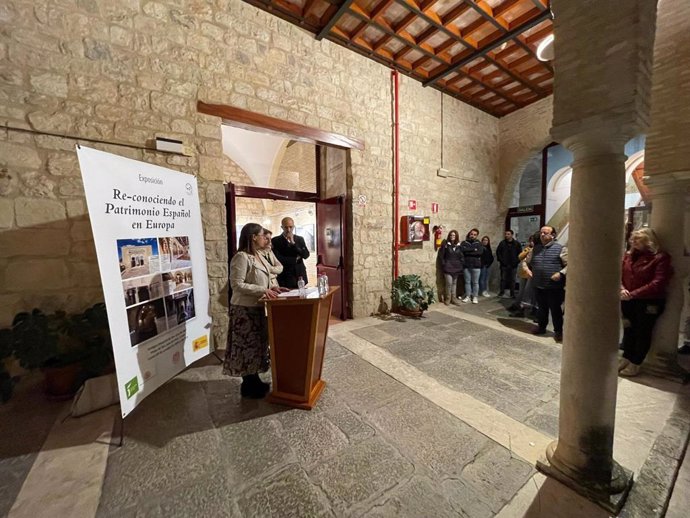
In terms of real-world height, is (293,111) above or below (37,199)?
above

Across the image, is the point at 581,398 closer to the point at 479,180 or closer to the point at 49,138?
the point at 49,138

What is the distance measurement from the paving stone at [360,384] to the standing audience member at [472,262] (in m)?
3.84

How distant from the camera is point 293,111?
3.74 metres

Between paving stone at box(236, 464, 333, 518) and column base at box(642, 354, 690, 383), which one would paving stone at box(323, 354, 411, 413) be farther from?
column base at box(642, 354, 690, 383)

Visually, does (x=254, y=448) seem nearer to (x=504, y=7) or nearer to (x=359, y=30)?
(x=359, y=30)

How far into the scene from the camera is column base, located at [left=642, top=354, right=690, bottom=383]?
2.52 metres

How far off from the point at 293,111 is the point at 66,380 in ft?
12.6

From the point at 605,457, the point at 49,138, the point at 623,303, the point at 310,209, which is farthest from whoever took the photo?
the point at 310,209

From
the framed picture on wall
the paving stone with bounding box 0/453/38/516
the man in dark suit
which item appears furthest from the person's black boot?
the framed picture on wall

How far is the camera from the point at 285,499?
1405 mm

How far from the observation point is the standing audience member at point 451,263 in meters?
5.55

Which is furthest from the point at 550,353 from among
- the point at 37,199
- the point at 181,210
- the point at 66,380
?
the point at 37,199

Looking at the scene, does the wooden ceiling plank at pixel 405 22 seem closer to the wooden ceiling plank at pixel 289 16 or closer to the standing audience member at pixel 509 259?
the wooden ceiling plank at pixel 289 16

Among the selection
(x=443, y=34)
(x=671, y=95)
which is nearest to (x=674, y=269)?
(x=671, y=95)
